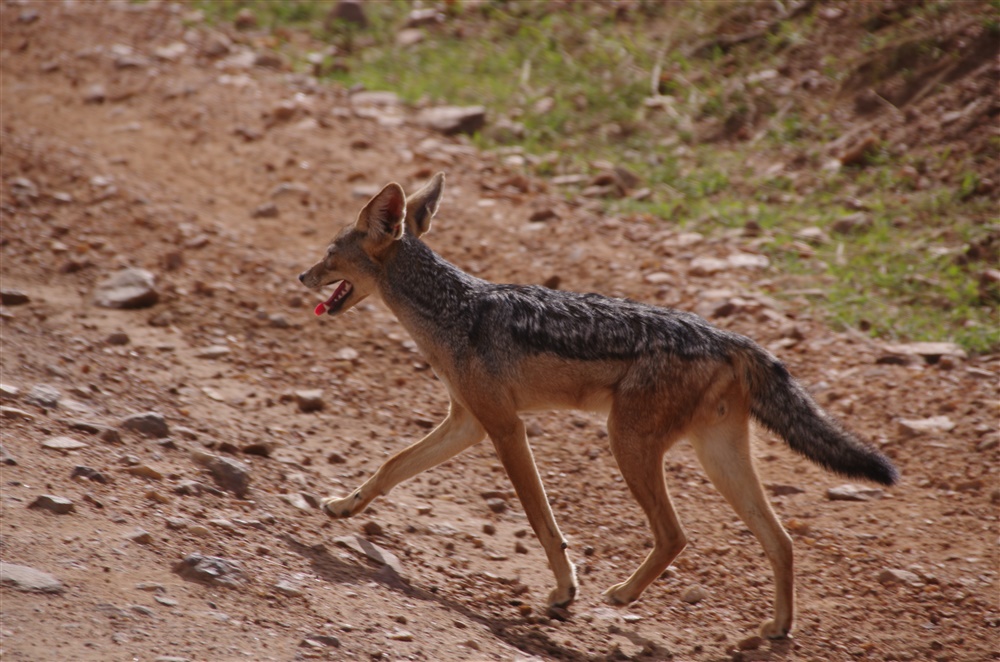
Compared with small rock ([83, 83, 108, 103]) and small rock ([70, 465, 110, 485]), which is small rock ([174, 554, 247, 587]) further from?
small rock ([83, 83, 108, 103])

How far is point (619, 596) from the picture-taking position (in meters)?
6.07

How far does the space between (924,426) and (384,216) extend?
14.1 feet

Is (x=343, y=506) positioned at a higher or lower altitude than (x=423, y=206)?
lower

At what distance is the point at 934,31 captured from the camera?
12336mm

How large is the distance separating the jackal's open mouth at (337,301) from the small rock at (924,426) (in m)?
4.22

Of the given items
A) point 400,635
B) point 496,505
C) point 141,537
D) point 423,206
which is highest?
point 423,206

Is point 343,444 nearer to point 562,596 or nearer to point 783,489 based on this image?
point 562,596

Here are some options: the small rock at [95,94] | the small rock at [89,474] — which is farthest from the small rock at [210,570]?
the small rock at [95,94]

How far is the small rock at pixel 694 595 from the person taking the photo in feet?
20.9

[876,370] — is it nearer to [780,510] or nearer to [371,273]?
[780,510]

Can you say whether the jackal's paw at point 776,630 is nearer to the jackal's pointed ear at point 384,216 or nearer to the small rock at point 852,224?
the jackal's pointed ear at point 384,216

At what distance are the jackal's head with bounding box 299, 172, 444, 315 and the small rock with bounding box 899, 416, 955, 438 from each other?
3.96 meters

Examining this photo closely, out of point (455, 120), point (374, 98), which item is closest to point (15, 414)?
point (455, 120)

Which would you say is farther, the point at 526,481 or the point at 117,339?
the point at 117,339
